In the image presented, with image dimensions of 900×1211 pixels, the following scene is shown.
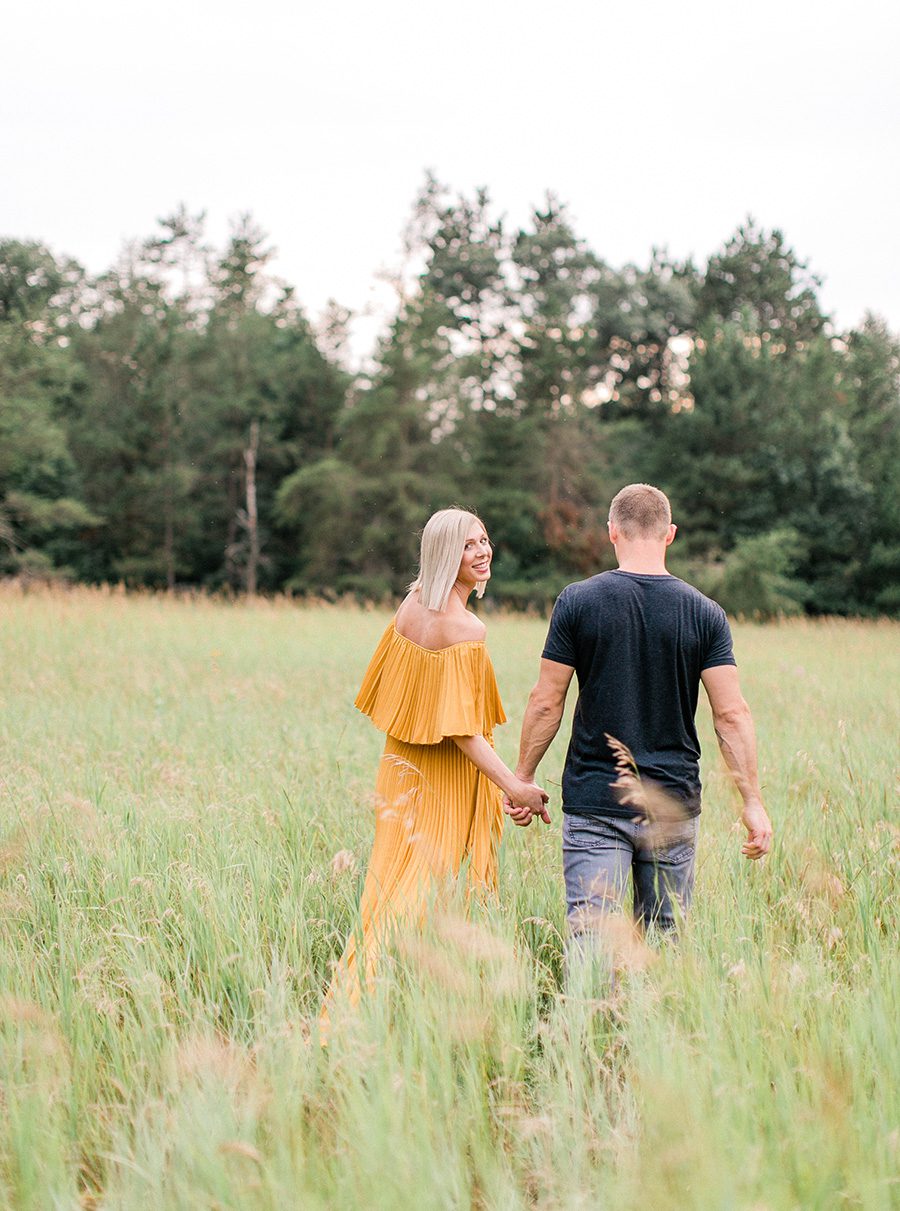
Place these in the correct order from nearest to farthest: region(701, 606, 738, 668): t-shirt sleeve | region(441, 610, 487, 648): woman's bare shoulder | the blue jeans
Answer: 1. the blue jeans
2. region(701, 606, 738, 668): t-shirt sleeve
3. region(441, 610, 487, 648): woman's bare shoulder

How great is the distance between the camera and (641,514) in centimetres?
338

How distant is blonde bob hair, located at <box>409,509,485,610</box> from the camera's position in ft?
12.6

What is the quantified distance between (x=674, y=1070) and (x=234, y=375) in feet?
123

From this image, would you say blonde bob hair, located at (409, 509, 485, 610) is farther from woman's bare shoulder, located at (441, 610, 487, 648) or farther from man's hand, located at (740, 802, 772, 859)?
man's hand, located at (740, 802, 772, 859)

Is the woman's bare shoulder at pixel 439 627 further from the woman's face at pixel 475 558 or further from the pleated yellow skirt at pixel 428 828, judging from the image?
the pleated yellow skirt at pixel 428 828

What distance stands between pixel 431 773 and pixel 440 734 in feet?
0.79

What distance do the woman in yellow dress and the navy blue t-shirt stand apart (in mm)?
431

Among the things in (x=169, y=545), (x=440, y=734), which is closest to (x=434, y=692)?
(x=440, y=734)

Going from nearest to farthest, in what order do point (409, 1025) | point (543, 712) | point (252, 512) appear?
point (409, 1025), point (543, 712), point (252, 512)

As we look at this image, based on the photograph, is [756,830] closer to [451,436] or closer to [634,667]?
[634,667]

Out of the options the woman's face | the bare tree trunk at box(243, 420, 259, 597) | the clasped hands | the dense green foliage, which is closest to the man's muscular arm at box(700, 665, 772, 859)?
the clasped hands

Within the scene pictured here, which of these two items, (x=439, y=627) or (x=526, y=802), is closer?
(x=526, y=802)

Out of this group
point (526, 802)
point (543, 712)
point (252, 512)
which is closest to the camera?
point (543, 712)

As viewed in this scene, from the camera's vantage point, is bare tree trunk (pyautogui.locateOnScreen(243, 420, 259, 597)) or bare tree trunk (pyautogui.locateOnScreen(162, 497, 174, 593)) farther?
bare tree trunk (pyautogui.locateOnScreen(243, 420, 259, 597))
